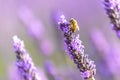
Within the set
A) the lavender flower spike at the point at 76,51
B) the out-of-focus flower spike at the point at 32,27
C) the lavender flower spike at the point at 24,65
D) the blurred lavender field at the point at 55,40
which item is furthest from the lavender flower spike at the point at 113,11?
the out-of-focus flower spike at the point at 32,27

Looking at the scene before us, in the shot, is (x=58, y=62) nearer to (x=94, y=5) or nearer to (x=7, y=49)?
(x=7, y=49)

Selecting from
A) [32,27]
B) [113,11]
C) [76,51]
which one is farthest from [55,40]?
[76,51]

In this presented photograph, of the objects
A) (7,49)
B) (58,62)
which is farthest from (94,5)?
(58,62)

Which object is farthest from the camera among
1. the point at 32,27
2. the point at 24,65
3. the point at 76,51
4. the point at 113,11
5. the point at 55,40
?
the point at 55,40

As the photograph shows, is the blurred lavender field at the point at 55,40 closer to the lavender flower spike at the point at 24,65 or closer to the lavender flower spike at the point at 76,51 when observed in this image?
the lavender flower spike at the point at 24,65

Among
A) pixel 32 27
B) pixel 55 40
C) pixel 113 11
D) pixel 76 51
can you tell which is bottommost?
pixel 76 51

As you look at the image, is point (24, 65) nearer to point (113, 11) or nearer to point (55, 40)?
point (113, 11)

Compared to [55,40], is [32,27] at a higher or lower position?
lower

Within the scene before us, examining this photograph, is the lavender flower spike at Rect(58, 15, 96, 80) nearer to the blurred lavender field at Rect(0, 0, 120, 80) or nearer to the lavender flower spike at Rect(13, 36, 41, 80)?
the lavender flower spike at Rect(13, 36, 41, 80)
